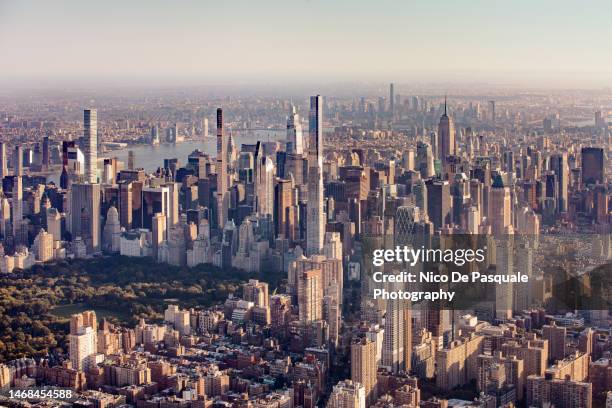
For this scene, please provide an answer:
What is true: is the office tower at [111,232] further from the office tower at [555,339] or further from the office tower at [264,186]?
the office tower at [555,339]

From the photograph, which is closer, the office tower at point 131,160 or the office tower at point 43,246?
the office tower at point 43,246

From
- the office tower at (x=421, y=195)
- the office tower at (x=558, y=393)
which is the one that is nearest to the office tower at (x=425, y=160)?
the office tower at (x=421, y=195)

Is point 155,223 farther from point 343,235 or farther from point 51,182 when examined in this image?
point 343,235

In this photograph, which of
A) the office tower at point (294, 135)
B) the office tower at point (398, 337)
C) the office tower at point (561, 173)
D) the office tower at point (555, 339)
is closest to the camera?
the office tower at point (555, 339)

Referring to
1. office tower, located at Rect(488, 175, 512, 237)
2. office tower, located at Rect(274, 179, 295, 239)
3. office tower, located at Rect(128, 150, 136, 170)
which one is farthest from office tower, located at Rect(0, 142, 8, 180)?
office tower, located at Rect(488, 175, 512, 237)

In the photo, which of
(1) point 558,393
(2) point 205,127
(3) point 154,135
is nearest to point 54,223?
(3) point 154,135

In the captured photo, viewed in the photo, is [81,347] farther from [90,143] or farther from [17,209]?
[90,143]

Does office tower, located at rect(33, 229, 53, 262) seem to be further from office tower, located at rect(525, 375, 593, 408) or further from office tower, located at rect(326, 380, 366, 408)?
office tower, located at rect(525, 375, 593, 408)
